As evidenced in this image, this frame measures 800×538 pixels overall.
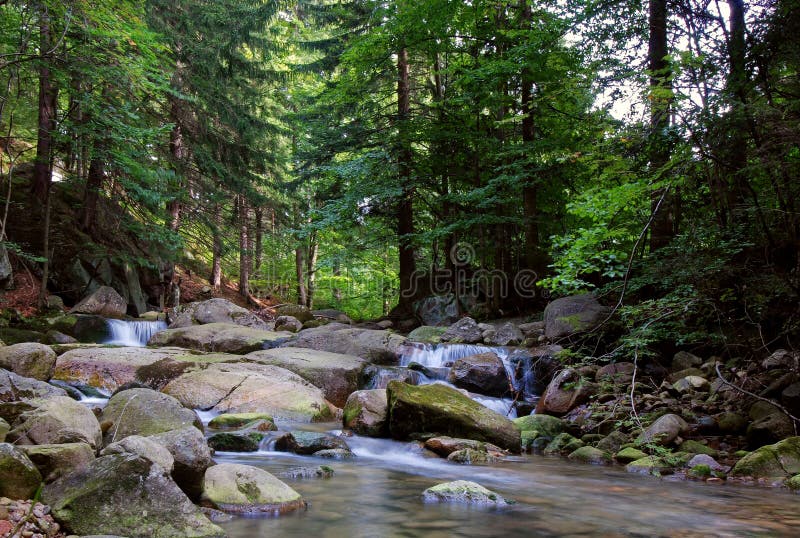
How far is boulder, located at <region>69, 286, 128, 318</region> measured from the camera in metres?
13.8

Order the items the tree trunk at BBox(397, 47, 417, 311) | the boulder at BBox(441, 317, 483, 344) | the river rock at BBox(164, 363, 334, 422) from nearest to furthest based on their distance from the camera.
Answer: the river rock at BBox(164, 363, 334, 422) → the boulder at BBox(441, 317, 483, 344) → the tree trunk at BBox(397, 47, 417, 311)

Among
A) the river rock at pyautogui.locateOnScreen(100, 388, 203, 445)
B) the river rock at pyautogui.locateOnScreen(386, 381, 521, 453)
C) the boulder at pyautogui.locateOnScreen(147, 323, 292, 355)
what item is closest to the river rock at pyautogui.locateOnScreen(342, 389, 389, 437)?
the river rock at pyautogui.locateOnScreen(386, 381, 521, 453)

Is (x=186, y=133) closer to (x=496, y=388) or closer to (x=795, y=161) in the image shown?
(x=496, y=388)

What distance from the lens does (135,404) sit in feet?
18.4

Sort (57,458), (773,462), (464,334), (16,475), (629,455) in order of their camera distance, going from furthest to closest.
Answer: (464,334), (629,455), (773,462), (57,458), (16,475)

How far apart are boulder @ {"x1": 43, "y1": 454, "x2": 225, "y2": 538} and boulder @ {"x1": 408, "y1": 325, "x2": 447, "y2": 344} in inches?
361

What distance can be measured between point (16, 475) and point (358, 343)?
341 inches

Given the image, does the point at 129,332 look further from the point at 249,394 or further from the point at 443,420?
the point at 443,420

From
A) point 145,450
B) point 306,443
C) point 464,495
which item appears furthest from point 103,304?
point 464,495

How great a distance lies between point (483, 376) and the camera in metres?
10.1

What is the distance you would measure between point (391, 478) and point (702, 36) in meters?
6.94

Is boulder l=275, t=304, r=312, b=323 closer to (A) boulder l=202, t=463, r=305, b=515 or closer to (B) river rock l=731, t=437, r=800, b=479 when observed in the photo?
(A) boulder l=202, t=463, r=305, b=515

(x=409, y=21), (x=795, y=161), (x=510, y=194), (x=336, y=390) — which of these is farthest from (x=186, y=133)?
(x=795, y=161)

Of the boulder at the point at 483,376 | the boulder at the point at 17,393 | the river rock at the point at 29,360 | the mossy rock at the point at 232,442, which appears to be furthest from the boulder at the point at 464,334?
the boulder at the point at 17,393
